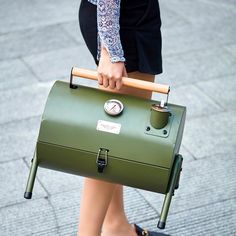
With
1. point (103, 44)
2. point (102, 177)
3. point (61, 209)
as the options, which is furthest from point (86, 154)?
point (61, 209)

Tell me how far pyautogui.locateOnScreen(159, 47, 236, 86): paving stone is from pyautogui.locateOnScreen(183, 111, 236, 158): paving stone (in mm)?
582

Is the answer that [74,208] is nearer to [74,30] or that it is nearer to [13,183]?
[13,183]

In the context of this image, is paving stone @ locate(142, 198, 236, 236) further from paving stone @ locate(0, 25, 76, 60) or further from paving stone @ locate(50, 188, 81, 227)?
paving stone @ locate(0, 25, 76, 60)

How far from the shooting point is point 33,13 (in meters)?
6.08

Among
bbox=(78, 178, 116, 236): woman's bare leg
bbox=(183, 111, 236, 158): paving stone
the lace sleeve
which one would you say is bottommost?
bbox=(183, 111, 236, 158): paving stone

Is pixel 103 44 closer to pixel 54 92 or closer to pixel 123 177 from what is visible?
pixel 54 92

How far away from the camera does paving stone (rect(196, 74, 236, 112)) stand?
4391 millimetres

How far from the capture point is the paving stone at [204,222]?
310cm

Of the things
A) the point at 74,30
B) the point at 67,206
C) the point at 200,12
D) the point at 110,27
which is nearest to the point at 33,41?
the point at 74,30

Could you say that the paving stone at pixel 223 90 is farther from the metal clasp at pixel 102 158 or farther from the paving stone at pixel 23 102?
the metal clasp at pixel 102 158

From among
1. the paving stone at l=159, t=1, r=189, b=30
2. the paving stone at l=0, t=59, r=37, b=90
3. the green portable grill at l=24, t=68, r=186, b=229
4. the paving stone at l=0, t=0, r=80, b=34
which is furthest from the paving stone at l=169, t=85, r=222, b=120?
the green portable grill at l=24, t=68, r=186, b=229

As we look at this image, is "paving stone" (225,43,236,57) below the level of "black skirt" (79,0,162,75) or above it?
below

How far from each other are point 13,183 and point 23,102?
106 cm

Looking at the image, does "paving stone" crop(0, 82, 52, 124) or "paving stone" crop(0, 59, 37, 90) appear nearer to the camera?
"paving stone" crop(0, 82, 52, 124)
